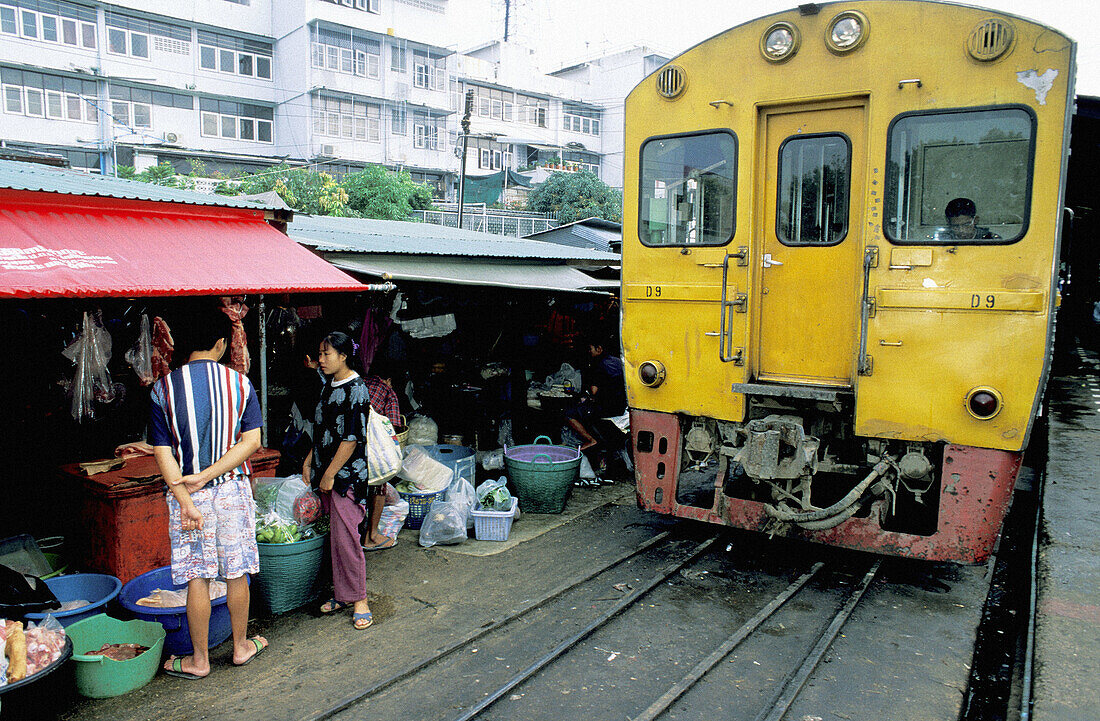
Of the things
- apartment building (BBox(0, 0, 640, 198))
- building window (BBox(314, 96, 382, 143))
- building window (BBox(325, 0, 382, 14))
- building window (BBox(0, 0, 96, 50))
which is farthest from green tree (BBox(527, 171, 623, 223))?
A: building window (BBox(0, 0, 96, 50))

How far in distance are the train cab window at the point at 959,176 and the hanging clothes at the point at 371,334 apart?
4433mm

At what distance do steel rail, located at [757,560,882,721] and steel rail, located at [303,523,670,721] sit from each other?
1578mm

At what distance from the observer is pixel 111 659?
11.6 feet

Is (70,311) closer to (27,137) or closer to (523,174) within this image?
(27,137)

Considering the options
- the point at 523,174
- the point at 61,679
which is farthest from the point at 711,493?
the point at 523,174

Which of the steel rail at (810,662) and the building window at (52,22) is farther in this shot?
the building window at (52,22)

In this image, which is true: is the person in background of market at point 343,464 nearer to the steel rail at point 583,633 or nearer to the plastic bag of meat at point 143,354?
the steel rail at point 583,633

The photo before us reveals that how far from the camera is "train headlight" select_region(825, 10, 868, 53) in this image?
4469 mm

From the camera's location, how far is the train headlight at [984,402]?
164 inches

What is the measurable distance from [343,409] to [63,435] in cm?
343

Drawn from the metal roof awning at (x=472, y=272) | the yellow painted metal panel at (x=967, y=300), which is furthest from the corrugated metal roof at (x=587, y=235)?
the yellow painted metal panel at (x=967, y=300)

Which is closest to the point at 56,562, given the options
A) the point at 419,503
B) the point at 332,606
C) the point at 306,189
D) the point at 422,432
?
the point at 332,606

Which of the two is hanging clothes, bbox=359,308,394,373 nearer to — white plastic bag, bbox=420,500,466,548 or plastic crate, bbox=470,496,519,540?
white plastic bag, bbox=420,500,466,548

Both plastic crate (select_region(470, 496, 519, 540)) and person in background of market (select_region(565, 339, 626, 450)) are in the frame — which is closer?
plastic crate (select_region(470, 496, 519, 540))
